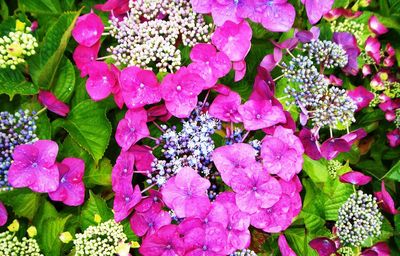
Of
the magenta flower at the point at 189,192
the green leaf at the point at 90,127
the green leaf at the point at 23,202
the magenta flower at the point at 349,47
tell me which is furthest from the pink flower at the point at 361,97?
the green leaf at the point at 23,202

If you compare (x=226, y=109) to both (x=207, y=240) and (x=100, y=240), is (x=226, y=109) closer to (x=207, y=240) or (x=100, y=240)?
(x=207, y=240)

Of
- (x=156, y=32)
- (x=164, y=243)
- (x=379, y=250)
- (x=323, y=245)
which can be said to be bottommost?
(x=379, y=250)

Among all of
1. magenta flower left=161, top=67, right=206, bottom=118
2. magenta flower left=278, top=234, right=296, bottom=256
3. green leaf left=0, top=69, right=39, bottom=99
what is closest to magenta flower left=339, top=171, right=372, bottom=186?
magenta flower left=278, top=234, right=296, bottom=256

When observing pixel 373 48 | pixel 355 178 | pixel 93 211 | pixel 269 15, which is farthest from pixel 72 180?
pixel 373 48

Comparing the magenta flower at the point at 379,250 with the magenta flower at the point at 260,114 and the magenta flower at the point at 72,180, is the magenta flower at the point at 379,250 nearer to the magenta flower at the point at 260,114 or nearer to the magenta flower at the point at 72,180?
the magenta flower at the point at 260,114

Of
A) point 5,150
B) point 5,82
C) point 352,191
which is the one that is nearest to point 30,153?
point 5,150

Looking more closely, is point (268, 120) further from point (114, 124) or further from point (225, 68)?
point (114, 124)

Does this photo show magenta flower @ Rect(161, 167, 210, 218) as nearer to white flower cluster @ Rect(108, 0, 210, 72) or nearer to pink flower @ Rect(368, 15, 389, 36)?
white flower cluster @ Rect(108, 0, 210, 72)
